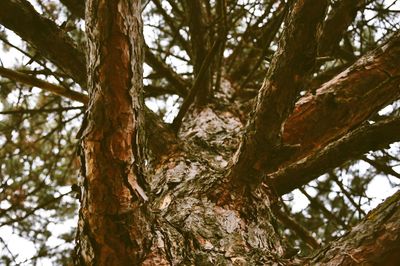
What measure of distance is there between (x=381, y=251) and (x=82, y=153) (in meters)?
0.70

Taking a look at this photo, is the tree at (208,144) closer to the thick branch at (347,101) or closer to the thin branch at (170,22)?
the thick branch at (347,101)

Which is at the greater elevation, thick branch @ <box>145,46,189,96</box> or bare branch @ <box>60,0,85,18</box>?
bare branch @ <box>60,0,85,18</box>

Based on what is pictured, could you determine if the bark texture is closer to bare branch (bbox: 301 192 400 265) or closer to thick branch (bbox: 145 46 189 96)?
bare branch (bbox: 301 192 400 265)

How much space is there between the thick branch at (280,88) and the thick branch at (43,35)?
81cm

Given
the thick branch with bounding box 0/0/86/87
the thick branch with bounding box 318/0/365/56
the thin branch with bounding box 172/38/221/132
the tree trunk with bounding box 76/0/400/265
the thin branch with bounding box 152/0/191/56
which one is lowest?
the tree trunk with bounding box 76/0/400/265

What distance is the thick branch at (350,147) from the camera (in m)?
1.43

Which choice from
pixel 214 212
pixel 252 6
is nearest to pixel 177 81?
pixel 252 6

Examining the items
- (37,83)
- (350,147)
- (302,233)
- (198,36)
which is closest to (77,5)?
(37,83)

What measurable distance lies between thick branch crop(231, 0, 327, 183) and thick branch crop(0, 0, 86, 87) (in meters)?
0.81

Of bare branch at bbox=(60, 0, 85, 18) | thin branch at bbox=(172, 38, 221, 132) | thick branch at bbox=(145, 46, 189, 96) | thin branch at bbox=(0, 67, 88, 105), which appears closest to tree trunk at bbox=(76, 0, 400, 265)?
thin branch at bbox=(172, 38, 221, 132)

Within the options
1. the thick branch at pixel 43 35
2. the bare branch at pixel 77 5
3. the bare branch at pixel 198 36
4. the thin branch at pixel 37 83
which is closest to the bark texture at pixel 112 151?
the thick branch at pixel 43 35

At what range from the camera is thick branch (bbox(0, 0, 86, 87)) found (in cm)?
152

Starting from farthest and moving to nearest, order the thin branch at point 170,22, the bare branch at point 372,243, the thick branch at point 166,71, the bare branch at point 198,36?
the thin branch at point 170,22, the thick branch at point 166,71, the bare branch at point 198,36, the bare branch at point 372,243

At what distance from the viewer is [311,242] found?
90.4 inches
